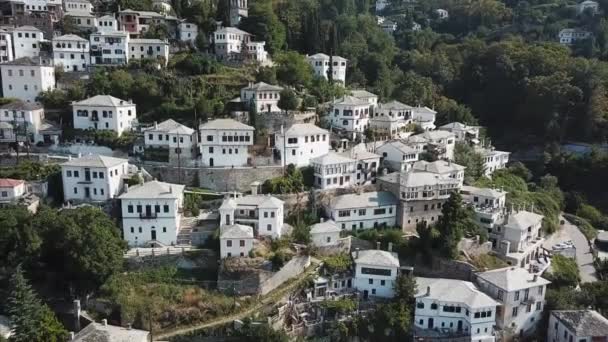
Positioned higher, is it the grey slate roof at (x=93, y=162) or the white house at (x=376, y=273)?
the grey slate roof at (x=93, y=162)

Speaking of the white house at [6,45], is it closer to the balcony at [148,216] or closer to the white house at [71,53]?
the white house at [71,53]

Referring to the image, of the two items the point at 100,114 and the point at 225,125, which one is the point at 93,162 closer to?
the point at 100,114

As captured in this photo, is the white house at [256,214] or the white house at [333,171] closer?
the white house at [256,214]

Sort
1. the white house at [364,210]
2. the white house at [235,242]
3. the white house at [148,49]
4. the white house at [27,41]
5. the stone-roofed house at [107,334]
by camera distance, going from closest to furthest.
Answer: the stone-roofed house at [107,334], the white house at [235,242], the white house at [364,210], the white house at [27,41], the white house at [148,49]

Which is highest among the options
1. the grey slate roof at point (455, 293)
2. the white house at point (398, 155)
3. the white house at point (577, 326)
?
the white house at point (398, 155)

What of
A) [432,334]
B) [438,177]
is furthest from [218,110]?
[432,334]

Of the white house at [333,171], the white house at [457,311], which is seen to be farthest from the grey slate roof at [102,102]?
the white house at [457,311]

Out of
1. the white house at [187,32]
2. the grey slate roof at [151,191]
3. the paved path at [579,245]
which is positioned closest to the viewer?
the grey slate roof at [151,191]

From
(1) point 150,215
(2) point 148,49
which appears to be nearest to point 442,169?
(1) point 150,215
